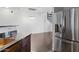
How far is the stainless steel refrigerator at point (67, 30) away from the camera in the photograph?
4.63 ft

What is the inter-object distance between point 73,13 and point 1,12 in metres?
0.88

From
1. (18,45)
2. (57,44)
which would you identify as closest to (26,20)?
(18,45)

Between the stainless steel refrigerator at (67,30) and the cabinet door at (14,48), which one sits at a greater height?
the stainless steel refrigerator at (67,30)

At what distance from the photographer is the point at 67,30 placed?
1.44 metres

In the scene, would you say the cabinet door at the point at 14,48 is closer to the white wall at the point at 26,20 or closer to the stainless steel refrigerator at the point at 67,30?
the white wall at the point at 26,20

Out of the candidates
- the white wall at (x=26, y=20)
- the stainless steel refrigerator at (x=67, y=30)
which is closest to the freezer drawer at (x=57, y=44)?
the stainless steel refrigerator at (x=67, y=30)

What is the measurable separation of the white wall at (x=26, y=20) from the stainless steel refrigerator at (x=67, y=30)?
0.13m

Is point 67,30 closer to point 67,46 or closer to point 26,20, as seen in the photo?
point 67,46

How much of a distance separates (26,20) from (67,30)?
0.53 metres

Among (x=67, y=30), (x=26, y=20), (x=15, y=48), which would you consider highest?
(x=26, y=20)
